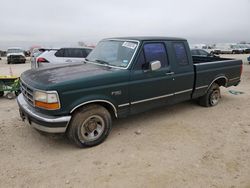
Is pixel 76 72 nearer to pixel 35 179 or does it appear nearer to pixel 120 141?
pixel 120 141

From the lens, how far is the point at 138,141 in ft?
14.5

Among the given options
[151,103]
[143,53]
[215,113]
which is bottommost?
[215,113]

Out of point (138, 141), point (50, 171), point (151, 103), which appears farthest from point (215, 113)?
point (50, 171)

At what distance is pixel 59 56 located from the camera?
10.1 m

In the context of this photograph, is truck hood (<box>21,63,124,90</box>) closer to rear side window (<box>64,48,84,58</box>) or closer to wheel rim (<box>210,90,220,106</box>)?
wheel rim (<box>210,90,220,106</box>)

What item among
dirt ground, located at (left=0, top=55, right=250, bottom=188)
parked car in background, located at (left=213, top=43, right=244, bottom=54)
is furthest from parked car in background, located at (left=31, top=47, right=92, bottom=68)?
parked car in background, located at (left=213, top=43, right=244, bottom=54)

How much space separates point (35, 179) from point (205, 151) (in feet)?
9.48

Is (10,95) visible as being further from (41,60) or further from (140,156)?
(140,156)

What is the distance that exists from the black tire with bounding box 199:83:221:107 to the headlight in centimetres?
440

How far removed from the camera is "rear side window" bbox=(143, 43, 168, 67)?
15.4 feet

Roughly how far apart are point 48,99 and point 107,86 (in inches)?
41.8

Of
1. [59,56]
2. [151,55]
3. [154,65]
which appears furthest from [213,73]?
[59,56]

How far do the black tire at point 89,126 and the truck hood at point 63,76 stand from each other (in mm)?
552

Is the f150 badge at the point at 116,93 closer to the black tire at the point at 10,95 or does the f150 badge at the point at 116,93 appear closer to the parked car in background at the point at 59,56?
the black tire at the point at 10,95
